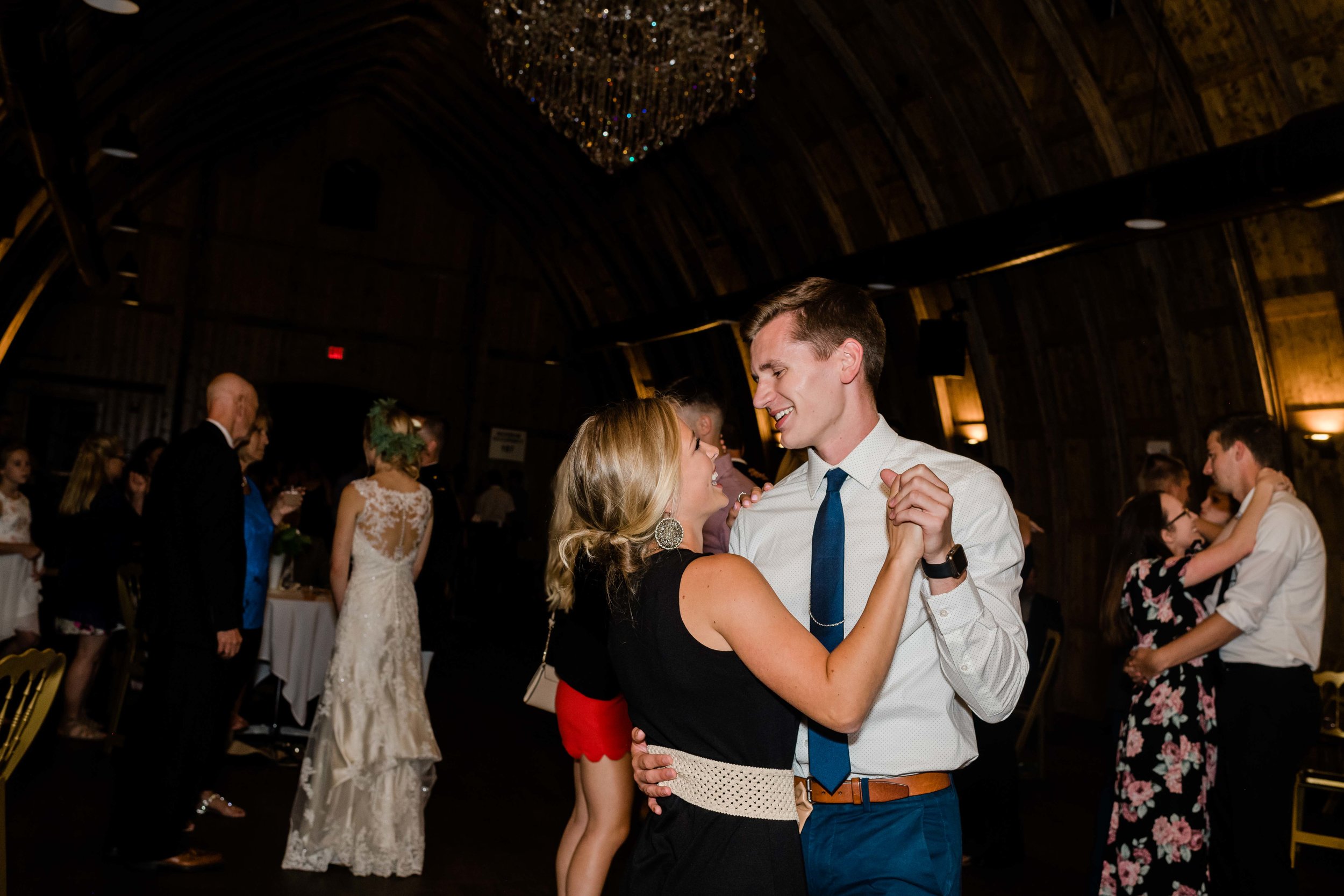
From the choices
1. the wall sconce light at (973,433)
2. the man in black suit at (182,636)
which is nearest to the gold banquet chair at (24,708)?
the man in black suit at (182,636)

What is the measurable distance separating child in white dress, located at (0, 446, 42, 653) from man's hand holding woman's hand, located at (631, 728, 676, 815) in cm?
530

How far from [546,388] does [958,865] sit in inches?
558

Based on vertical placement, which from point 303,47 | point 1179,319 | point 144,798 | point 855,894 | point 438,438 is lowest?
point 144,798

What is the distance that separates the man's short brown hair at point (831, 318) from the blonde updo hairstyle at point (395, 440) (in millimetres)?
2662

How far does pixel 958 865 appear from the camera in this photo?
5.95ft

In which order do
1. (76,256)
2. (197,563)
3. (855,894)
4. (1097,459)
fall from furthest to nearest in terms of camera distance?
(76,256) < (1097,459) < (197,563) < (855,894)

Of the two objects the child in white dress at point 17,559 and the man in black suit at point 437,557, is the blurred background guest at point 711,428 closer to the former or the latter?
the man in black suit at point 437,557

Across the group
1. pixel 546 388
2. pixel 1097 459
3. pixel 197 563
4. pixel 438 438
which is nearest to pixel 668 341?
pixel 546 388

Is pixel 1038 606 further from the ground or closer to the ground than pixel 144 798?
further from the ground

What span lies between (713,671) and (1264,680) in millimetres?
2765

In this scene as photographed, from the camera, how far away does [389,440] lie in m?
4.38

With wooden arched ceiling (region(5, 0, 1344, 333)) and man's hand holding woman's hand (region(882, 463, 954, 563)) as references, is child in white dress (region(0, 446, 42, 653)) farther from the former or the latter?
man's hand holding woman's hand (region(882, 463, 954, 563))

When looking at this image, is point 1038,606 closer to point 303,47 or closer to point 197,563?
point 197,563

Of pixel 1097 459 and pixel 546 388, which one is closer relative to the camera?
pixel 1097 459
